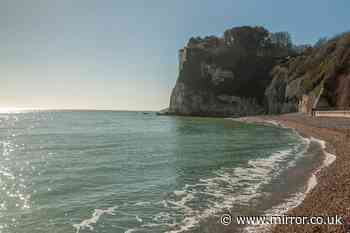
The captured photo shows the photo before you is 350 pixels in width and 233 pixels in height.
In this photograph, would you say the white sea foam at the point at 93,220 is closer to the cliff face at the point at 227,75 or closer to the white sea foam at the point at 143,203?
the white sea foam at the point at 143,203

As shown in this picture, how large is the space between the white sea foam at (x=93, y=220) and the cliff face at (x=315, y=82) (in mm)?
70453

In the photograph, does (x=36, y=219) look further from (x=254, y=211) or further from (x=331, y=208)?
(x=331, y=208)

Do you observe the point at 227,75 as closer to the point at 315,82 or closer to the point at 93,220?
the point at 315,82

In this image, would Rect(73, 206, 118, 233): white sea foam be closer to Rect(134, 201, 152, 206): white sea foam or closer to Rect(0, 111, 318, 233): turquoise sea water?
Rect(0, 111, 318, 233): turquoise sea water

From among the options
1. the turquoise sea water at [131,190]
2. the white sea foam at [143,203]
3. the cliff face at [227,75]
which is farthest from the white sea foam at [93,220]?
the cliff face at [227,75]

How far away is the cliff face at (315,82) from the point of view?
72312mm

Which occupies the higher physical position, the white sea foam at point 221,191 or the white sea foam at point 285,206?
the white sea foam at point 285,206

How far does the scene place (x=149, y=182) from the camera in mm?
15133

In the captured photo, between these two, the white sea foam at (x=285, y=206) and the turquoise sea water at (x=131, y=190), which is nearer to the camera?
the white sea foam at (x=285, y=206)

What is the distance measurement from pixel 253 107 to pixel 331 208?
4983 inches

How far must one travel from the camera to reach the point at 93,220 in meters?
9.87

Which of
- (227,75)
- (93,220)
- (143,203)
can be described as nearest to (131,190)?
(143,203)

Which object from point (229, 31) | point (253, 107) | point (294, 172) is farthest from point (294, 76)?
point (294, 172)

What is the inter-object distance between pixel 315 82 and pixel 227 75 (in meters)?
56.2
